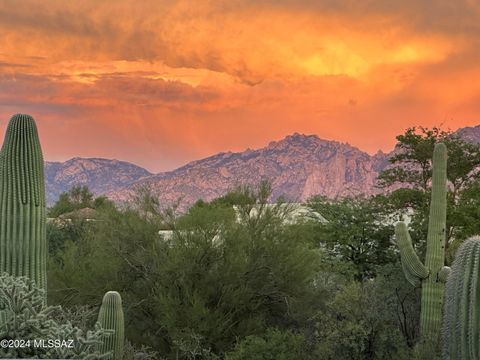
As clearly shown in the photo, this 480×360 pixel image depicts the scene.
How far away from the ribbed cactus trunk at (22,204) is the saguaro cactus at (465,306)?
6.64 m

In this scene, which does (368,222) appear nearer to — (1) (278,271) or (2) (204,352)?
(1) (278,271)

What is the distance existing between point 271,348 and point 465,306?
5.48 m

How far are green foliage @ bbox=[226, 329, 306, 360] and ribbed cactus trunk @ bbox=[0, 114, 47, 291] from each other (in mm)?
5151

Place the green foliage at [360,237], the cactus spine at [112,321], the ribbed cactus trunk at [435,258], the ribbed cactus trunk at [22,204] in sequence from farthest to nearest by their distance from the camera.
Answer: the green foliage at [360,237] → the ribbed cactus trunk at [435,258] → the cactus spine at [112,321] → the ribbed cactus trunk at [22,204]

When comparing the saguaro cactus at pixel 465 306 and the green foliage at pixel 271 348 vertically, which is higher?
the saguaro cactus at pixel 465 306

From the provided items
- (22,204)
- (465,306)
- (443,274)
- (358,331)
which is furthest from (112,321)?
(443,274)

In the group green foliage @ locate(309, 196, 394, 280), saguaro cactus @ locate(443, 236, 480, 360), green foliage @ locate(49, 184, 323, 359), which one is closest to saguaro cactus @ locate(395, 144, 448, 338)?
green foliage @ locate(49, 184, 323, 359)

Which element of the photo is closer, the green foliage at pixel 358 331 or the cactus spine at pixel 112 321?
the cactus spine at pixel 112 321

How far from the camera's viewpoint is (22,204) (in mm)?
9711

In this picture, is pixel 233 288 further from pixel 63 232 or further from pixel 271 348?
pixel 63 232

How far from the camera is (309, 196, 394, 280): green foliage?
27.2 meters

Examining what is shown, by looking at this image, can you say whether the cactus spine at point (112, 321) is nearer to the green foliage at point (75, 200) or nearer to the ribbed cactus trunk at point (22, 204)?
the ribbed cactus trunk at point (22, 204)

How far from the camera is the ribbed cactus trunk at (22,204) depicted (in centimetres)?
965

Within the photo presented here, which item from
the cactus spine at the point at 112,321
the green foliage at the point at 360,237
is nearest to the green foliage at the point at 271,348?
the cactus spine at the point at 112,321
